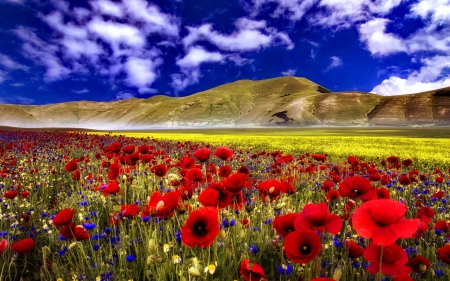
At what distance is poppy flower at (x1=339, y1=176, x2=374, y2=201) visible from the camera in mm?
2305

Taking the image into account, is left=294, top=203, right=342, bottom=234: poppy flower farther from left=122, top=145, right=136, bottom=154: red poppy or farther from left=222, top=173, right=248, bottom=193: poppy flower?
left=122, top=145, right=136, bottom=154: red poppy

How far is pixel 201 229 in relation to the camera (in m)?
1.78

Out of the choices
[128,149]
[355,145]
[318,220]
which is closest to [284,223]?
[318,220]

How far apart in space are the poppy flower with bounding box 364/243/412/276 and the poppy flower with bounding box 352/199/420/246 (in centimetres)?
26

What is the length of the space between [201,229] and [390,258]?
3.47 ft

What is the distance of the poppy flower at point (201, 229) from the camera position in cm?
168

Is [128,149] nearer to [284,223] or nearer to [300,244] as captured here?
[284,223]

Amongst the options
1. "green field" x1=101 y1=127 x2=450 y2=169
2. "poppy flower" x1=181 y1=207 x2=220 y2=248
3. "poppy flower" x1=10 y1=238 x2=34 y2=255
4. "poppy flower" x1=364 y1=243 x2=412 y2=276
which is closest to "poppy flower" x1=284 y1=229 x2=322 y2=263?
"poppy flower" x1=364 y1=243 x2=412 y2=276

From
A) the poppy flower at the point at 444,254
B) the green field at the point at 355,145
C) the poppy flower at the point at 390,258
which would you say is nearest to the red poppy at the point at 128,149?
the poppy flower at the point at 390,258

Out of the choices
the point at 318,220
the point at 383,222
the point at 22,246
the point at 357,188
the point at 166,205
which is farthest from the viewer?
the point at 357,188

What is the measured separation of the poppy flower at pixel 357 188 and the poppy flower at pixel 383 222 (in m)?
1.09

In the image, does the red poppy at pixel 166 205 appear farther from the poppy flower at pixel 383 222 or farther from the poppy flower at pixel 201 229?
the poppy flower at pixel 383 222

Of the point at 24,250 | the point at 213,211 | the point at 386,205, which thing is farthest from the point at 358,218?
the point at 24,250

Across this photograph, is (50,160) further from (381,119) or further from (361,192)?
(381,119)
